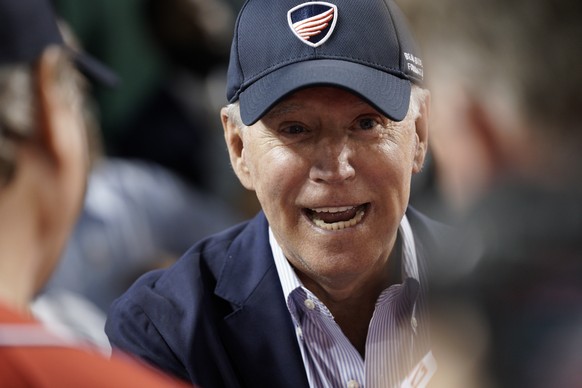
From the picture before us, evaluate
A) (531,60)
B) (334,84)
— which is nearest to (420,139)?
(334,84)

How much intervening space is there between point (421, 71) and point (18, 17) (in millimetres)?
640

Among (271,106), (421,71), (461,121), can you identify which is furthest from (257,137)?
(461,121)

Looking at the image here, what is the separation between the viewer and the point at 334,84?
1.69 m

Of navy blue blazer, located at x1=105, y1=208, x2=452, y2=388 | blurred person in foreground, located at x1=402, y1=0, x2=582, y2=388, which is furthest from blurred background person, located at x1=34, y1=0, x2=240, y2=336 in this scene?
blurred person in foreground, located at x1=402, y1=0, x2=582, y2=388

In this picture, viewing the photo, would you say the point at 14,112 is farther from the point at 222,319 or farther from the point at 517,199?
the point at 517,199

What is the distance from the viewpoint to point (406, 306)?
1688mm

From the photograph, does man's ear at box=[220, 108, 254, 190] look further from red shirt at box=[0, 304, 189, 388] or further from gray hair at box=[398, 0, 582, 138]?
gray hair at box=[398, 0, 582, 138]

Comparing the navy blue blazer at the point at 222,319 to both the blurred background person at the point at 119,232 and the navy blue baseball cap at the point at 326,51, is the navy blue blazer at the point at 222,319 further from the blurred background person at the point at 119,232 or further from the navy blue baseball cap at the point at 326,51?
the blurred background person at the point at 119,232

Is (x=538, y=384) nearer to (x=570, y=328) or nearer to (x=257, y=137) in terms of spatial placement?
(x=570, y=328)

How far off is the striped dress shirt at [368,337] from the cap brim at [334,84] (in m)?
0.19

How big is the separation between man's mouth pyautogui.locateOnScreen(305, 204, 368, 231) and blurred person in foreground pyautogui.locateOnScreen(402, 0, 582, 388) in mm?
448

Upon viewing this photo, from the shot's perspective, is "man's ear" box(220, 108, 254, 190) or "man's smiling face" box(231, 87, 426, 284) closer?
"man's smiling face" box(231, 87, 426, 284)

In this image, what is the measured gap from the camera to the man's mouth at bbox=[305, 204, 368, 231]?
1685 millimetres

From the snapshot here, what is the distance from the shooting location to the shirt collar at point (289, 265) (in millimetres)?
1719
